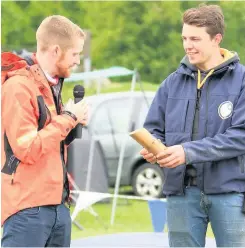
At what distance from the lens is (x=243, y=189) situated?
472cm

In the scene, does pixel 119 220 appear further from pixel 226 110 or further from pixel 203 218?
pixel 226 110

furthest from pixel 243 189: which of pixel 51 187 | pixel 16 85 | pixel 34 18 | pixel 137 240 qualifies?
pixel 34 18

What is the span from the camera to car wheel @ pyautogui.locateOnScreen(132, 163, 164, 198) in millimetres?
12523

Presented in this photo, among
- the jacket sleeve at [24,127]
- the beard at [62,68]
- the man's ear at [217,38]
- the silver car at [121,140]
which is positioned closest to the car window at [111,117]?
the silver car at [121,140]

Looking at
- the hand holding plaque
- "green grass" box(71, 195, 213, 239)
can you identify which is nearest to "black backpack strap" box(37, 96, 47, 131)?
the hand holding plaque

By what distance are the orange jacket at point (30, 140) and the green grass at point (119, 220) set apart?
4.78m

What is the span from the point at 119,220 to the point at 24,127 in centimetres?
674

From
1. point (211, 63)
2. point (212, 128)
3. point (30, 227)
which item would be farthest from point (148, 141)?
point (30, 227)

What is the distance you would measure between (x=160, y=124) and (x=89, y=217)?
630cm

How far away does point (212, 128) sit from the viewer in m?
4.75

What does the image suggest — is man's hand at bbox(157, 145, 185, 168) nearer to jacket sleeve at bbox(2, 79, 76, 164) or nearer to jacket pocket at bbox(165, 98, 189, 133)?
jacket pocket at bbox(165, 98, 189, 133)

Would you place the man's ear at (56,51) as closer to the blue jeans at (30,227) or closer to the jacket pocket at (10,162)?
the jacket pocket at (10,162)

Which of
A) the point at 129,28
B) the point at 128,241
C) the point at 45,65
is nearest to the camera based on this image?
the point at 45,65

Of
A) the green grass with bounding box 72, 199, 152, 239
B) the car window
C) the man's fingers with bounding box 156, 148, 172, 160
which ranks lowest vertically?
the green grass with bounding box 72, 199, 152, 239
